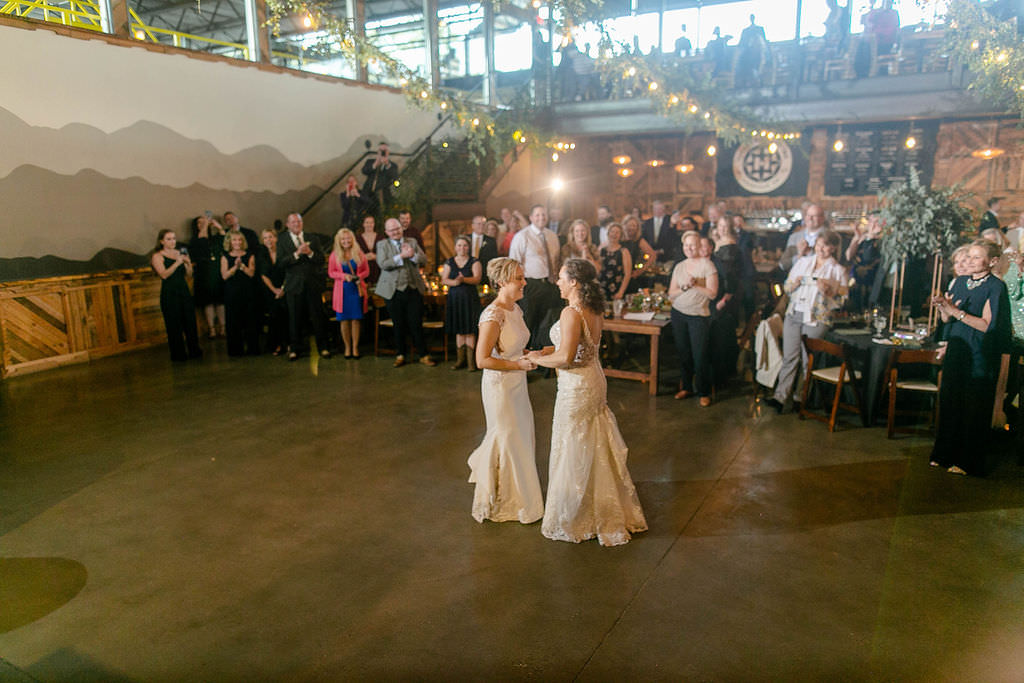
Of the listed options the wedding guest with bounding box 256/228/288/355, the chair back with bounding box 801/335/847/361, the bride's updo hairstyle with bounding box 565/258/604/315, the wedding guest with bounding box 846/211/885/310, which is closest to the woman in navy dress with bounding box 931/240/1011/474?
the chair back with bounding box 801/335/847/361

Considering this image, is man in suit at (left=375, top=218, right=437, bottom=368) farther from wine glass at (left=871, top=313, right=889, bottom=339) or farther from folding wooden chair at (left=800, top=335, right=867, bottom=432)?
wine glass at (left=871, top=313, right=889, bottom=339)

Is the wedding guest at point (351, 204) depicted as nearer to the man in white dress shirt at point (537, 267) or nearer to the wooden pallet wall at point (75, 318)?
the wooden pallet wall at point (75, 318)

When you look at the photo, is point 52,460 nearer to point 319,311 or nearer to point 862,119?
point 319,311

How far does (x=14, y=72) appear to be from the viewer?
7738mm

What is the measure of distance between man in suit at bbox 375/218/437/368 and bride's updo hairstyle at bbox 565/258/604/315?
4345 millimetres

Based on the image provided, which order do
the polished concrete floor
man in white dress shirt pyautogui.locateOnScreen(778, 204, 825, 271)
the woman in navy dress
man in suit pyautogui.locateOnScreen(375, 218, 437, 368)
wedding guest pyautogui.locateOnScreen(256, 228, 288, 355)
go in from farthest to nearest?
wedding guest pyautogui.locateOnScreen(256, 228, 288, 355) < man in suit pyautogui.locateOnScreen(375, 218, 437, 368) < man in white dress shirt pyautogui.locateOnScreen(778, 204, 825, 271) < the woman in navy dress < the polished concrete floor

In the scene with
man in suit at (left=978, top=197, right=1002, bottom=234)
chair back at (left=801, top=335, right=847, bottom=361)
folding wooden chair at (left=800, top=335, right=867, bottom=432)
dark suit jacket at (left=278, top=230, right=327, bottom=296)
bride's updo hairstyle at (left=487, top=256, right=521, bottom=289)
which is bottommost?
folding wooden chair at (left=800, top=335, right=867, bottom=432)

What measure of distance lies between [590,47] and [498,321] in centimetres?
651

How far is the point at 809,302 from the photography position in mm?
5590

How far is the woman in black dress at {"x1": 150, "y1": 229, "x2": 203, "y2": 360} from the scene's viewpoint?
7.94 meters

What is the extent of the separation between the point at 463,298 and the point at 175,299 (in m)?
3.58

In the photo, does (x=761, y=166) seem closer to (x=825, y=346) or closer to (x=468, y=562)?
(x=825, y=346)

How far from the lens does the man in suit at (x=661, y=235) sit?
10.3 meters

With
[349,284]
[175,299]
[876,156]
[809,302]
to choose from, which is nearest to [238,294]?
[175,299]
